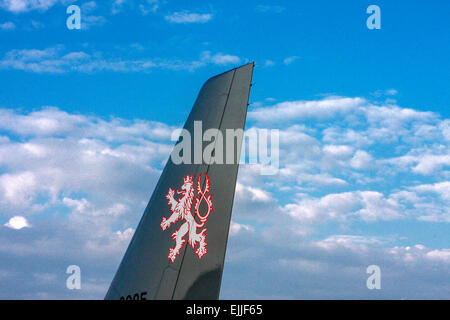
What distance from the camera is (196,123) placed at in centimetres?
1320

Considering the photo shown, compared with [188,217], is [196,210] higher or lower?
Answer: higher

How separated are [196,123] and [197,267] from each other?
4140 millimetres

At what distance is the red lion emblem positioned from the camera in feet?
35.8

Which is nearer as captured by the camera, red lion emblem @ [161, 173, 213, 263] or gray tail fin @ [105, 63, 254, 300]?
gray tail fin @ [105, 63, 254, 300]

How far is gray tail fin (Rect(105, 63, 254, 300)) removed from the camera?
35.4 ft

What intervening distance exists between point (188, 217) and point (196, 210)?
26cm

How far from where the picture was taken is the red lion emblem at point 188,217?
35.8ft

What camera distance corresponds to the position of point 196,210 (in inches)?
443

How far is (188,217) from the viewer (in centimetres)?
1131

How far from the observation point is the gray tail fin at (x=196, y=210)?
10781 millimetres

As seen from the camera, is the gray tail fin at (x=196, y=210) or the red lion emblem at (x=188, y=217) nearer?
the gray tail fin at (x=196, y=210)
